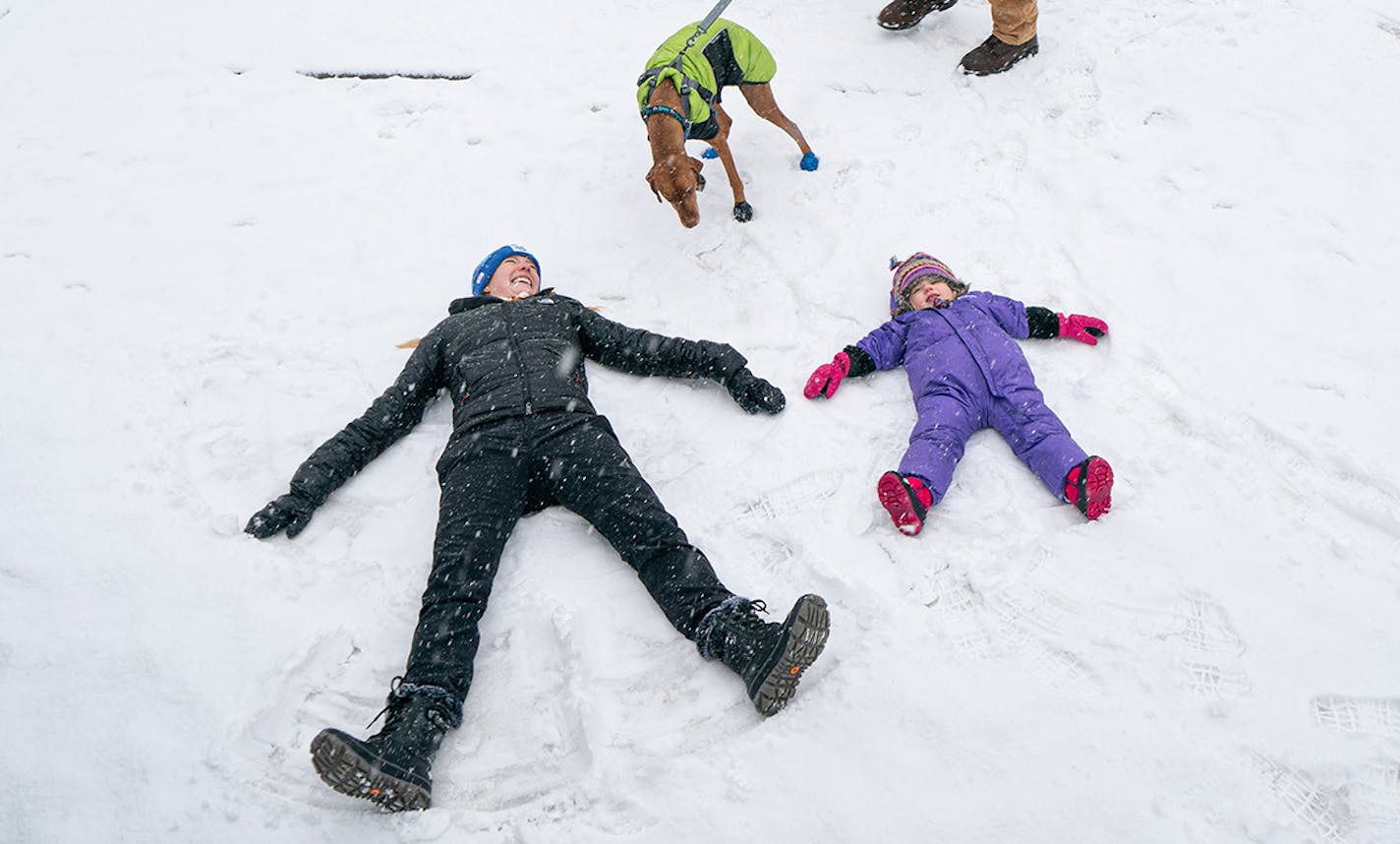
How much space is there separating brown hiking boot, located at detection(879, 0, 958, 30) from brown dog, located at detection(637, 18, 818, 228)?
2103mm

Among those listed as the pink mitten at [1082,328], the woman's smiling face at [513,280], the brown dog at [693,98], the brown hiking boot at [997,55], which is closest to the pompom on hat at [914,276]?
the pink mitten at [1082,328]

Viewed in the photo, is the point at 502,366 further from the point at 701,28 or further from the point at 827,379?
the point at 701,28

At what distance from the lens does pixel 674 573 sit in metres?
3.12

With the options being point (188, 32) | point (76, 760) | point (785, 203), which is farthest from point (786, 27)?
point (76, 760)

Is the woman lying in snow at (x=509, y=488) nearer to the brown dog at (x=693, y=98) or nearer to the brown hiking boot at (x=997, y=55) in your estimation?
the brown dog at (x=693, y=98)

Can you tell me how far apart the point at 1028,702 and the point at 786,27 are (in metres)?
5.91

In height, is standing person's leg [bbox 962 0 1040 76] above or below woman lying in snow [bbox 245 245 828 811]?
above

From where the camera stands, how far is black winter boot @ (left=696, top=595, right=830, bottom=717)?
270 centimetres

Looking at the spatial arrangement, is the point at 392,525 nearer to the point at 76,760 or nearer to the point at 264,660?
the point at 264,660

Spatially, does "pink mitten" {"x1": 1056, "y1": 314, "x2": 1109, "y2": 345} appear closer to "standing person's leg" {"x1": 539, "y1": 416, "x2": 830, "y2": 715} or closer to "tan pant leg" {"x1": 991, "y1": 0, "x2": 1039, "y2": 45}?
"standing person's leg" {"x1": 539, "y1": 416, "x2": 830, "y2": 715}

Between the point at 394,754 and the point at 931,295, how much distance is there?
325 cm

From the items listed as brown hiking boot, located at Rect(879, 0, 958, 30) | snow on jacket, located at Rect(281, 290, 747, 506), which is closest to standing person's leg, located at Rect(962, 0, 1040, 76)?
brown hiking boot, located at Rect(879, 0, 958, 30)

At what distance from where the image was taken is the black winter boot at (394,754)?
246cm

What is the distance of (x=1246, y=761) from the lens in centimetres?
261
